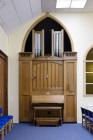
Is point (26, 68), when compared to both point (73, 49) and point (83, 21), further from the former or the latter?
point (83, 21)

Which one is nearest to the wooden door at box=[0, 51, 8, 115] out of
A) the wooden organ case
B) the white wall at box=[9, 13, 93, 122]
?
the white wall at box=[9, 13, 93, 122]

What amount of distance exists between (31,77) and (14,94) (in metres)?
0.83

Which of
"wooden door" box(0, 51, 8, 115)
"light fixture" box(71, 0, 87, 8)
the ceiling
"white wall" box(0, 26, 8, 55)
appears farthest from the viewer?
"wooden door" box(0, 51, 8, 115)

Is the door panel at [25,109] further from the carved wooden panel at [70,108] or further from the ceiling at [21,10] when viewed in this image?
the ceiling at [21,10]

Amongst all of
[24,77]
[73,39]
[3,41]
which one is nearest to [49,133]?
[24,77]

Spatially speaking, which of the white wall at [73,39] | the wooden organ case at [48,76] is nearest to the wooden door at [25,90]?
the wooden organ case at [48,76]

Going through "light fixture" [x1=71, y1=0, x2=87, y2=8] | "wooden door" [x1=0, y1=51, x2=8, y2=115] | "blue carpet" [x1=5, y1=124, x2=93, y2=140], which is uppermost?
"light fixture" [x1=71, y1=0, x2=87, y2=8]

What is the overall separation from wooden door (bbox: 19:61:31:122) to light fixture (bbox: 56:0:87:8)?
2.18 meters

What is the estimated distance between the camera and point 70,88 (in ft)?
30.0

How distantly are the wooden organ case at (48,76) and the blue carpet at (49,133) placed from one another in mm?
848

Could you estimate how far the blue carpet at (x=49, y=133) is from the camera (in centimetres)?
663

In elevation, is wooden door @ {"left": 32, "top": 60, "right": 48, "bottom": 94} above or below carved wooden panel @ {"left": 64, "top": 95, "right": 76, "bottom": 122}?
above

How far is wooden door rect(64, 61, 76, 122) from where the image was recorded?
29.8 ft

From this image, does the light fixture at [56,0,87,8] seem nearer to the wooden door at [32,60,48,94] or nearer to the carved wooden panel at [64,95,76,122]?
the wooden door at [32,60,48,94]
